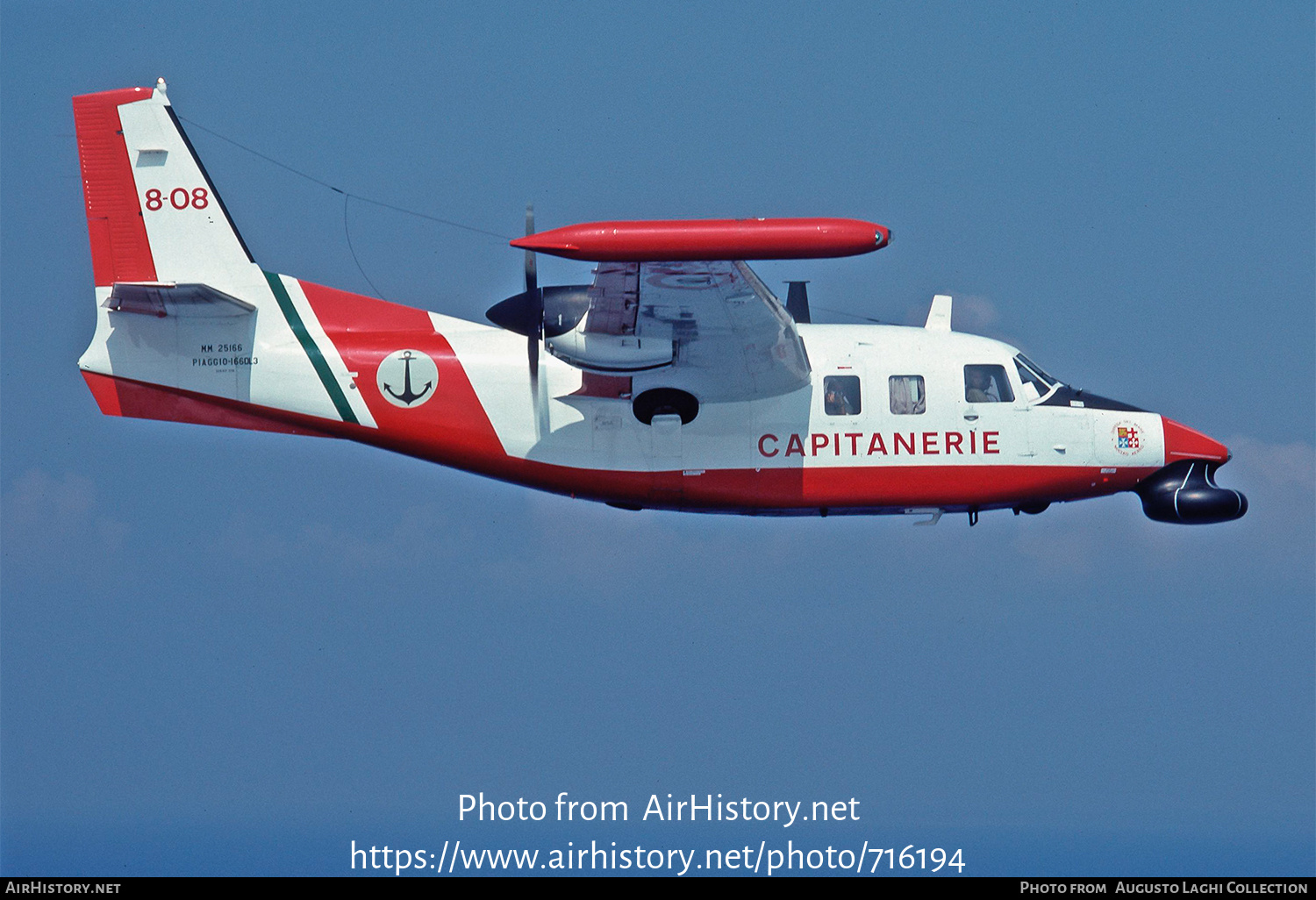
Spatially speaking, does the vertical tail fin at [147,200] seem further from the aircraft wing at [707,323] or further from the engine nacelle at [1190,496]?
the engine nacelle at [1190,496]

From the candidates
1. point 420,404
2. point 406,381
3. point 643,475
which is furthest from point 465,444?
point 643,475

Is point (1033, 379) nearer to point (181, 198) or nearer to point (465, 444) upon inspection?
point (465, 444)

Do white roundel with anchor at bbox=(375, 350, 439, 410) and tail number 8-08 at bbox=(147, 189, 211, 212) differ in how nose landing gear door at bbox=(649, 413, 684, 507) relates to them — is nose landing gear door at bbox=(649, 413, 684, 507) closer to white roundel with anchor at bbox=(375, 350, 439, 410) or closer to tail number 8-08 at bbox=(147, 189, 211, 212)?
white roundel with anchor at bbox=(375, 350, 439, 410)

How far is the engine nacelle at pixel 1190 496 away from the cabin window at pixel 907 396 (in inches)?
124

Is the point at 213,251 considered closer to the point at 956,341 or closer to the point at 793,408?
the point at 793,408

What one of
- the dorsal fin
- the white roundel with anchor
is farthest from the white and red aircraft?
the dorsal fin

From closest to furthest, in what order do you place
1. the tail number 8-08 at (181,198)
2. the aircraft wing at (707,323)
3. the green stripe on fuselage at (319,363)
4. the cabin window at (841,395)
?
the aircraft wing at (707,323), the green stripe on fuselage at (319,363), the cabin window at (841,395), the tail number 8-08 at (181,198)

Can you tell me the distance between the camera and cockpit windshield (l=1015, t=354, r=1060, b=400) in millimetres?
19484

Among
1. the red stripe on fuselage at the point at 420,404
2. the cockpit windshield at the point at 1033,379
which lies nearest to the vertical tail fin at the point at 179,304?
the red stripe on fuselage at the point at 420,404

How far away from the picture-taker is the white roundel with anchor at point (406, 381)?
18844 mm

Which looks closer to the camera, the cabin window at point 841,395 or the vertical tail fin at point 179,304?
the vertical tail fin at point 179,304

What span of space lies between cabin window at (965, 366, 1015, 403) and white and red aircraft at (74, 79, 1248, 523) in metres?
0.02
